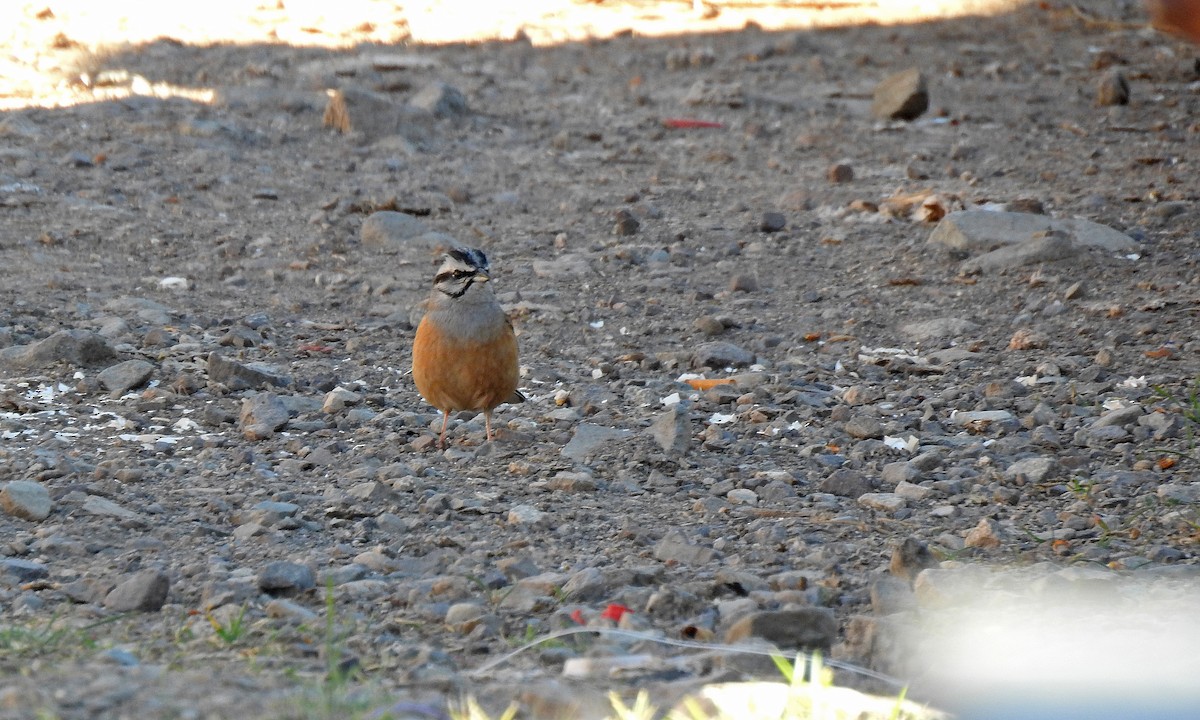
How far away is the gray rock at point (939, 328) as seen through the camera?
6762mm

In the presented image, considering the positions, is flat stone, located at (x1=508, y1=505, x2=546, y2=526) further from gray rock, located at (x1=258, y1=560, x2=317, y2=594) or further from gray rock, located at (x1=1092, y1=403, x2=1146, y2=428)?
gray rock, located at (x1=1092, y1=403, x2=1146, y2=428)

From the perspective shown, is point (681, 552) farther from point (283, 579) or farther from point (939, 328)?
point (939, 328)

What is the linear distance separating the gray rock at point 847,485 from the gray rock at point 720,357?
1.47 m

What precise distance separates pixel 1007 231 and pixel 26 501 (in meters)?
5.29

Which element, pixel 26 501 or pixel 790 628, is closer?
pixel 790 628

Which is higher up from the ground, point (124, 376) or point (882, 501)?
point (124, 376)

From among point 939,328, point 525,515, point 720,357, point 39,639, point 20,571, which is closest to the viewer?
point 39,639

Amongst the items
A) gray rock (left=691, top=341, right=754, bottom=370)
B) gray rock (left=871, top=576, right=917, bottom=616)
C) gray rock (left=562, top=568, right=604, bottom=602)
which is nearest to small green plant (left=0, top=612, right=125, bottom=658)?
gray rock (left=562, top=568, right=604, bottom=602)

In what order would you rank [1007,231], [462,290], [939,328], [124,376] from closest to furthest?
[462,290] → [124,376] → [939,328] → [1007,231]

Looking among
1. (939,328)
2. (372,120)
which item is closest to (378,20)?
(372,120)

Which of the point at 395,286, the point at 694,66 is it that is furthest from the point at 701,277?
the point at 694,66

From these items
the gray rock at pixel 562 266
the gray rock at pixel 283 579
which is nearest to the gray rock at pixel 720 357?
the gray rock at pixel 562 266

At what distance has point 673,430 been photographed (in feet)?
17.7

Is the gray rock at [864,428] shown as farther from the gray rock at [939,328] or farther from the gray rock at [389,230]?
the gray rock at [389,230]
